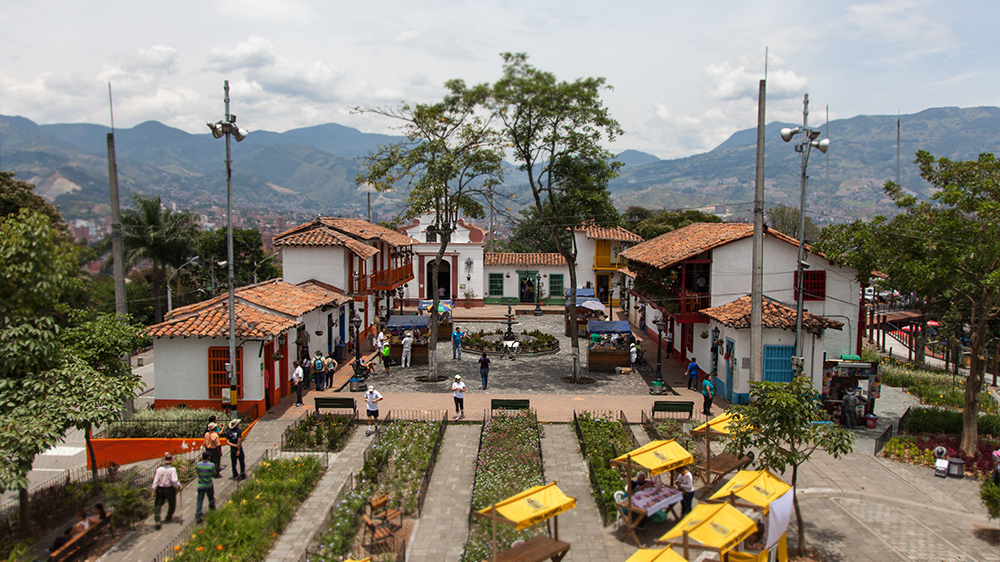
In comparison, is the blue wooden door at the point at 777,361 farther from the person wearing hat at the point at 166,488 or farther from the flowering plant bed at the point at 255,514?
the person wearing hat at the point at 166,488

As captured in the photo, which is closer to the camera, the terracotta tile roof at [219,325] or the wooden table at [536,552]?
the wooden table at [536,552]

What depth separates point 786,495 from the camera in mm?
9586

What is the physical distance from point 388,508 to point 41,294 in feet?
24.2

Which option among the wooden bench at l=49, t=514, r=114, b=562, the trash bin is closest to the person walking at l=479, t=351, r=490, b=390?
the wooden bench at l=49, t=514, r=114, b=562

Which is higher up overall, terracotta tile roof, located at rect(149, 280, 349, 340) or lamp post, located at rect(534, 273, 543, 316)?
terracotta tile roof, located at rect(149, 280, 349, 340)

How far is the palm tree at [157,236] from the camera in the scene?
Answer: 36.1 m

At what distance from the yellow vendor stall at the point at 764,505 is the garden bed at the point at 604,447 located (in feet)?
7.88

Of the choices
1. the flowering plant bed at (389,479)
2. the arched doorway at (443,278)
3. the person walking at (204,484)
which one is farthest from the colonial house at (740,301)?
the arched doorway at (443,278)

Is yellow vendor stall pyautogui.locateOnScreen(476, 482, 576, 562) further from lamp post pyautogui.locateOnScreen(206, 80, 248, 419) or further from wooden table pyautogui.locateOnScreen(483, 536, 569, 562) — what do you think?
lamp post pyautogui.locateOnScreen(206, 80, 248, 419)

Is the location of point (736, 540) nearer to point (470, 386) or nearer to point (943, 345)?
point (470, 386)

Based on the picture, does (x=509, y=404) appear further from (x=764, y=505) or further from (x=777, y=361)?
(x=764, y=505)

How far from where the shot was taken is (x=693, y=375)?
21.7m

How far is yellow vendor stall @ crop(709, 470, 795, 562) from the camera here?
9.08m

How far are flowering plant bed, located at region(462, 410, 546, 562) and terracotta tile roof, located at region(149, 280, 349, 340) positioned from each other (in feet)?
24.0
